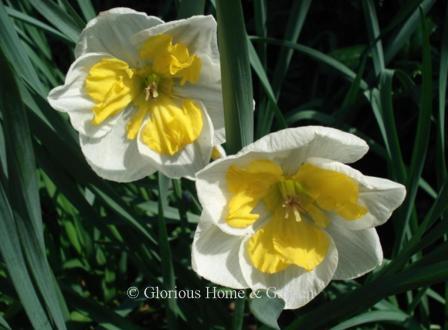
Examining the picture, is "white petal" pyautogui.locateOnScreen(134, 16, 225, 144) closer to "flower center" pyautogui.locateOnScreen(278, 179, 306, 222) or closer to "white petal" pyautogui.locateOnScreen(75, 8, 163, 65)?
"white petal" pyautogui.locateOnScreen(75, 8, 163, 65)

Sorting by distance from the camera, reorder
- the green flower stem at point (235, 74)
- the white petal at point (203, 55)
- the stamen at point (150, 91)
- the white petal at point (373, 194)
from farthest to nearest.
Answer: the stamen at point (150, 91)
the white petal at point (203, 55)
the white petal at point (373, 194)
the green flower stem at point (235, 74)

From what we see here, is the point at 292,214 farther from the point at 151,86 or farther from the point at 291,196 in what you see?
the point at 151,86

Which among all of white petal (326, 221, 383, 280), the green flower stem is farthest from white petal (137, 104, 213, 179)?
white petal (326, 221, 383, 280)

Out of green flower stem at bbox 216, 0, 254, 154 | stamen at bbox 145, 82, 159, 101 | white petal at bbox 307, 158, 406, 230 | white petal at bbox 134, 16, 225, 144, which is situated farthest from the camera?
stamen at bbox 145, 82, 159, 101

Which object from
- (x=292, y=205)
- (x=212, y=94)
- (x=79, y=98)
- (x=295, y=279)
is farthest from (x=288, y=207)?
(x=79, y=98)

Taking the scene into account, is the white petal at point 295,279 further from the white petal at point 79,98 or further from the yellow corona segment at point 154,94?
the white petal at point 79,98

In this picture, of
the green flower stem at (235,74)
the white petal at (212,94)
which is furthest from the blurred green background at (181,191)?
the white petal at (212,94)
